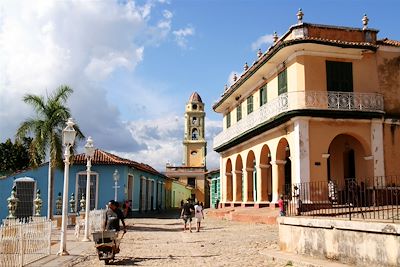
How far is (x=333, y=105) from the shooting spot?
1977 centimetres

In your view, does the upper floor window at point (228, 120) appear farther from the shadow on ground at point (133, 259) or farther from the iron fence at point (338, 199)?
the shadow on ground at point (133, 259)

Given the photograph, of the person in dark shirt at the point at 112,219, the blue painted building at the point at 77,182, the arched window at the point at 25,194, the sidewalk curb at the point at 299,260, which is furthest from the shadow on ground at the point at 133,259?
the arched window at the point at 25,194

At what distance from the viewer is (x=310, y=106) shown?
19484mm

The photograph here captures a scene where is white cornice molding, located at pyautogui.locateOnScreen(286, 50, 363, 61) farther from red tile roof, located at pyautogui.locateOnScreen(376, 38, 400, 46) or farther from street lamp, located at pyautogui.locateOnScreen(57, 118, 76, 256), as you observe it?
street lamp, located at pyautogui.locateOnScreen(57, 118, 76, 256)

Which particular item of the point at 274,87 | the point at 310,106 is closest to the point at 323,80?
the point at 310,106

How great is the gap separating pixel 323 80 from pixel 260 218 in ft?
21.6

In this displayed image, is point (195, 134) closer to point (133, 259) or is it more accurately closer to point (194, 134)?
point (194, 134)

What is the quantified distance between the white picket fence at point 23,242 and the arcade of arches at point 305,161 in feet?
34.2

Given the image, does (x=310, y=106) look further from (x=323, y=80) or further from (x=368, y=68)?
(x=368, y=68)

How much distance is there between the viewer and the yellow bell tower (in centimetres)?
6309

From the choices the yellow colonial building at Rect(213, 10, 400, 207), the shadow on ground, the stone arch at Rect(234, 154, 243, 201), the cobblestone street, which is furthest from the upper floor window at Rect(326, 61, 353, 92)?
the shadow on ground

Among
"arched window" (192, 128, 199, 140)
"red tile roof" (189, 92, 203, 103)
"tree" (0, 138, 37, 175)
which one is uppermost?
"red tile roof" (189, 92, 203, 103)

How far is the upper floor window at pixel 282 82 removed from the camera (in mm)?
21453

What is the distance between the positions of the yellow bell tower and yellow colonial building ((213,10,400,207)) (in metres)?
40.2
